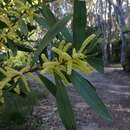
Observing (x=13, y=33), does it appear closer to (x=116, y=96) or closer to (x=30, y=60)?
(x=30, y=60)

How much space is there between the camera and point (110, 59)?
32.5 meters

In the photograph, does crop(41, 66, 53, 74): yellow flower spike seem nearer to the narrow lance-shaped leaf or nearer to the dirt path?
the narrow lance-shaped leaf

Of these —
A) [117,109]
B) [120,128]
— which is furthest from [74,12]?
[117,109]

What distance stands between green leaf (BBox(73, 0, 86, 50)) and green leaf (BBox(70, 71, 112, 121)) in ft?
0.43

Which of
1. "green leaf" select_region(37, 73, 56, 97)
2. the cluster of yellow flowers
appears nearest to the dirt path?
"green leaf" select_region(37, 73, 56, 97)

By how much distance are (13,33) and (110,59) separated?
102 feet

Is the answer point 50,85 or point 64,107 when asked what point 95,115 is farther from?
point 64,107

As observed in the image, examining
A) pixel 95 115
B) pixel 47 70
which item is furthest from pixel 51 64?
pixel 95 115

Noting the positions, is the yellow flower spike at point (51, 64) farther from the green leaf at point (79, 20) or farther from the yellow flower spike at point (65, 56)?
the green leaf at point (79, 20)

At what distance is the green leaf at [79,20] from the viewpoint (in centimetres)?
142

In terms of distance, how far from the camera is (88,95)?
1.36 metres

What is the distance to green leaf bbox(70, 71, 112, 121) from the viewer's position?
134cm

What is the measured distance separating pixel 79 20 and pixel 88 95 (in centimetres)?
25

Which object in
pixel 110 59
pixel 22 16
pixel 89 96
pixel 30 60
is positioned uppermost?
pixel 22 16
